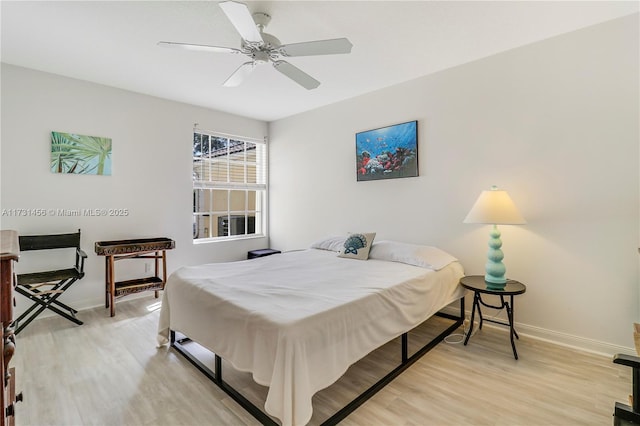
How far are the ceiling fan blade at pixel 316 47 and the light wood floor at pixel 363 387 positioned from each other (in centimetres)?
224

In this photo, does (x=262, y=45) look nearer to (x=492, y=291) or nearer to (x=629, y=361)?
(x=629, y=361)

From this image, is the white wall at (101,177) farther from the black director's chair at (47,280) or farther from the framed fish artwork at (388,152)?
the framed fish artwork at (388,152)

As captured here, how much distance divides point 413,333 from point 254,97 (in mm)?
3343

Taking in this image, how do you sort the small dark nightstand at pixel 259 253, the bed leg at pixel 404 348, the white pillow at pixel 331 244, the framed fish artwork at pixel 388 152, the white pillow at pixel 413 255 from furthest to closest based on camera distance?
1. the small dark nightstand at pixel 259 253
2. the white pillow at pixel 331 244
3. the framed fish artwork at pixel 388 152
4. the white pillow at pixel 413 255
5. the bed leg at pixel 404 348

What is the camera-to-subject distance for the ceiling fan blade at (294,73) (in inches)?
92.0

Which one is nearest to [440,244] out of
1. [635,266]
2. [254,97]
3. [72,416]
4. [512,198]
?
[512,198]

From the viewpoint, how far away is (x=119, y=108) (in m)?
3.75

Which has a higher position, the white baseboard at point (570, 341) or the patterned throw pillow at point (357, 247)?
the patterned throw pillow at point (357, 247)

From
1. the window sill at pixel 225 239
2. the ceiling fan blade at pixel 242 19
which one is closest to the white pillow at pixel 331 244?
the window sill at pixel 225 239

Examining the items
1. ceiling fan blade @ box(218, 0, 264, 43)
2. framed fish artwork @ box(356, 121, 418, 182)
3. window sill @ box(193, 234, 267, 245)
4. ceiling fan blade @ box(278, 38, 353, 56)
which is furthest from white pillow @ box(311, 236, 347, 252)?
ceiling fan blade @ box(218, 0, 264, 43)

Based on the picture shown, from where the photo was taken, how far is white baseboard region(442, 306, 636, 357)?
7.96ft

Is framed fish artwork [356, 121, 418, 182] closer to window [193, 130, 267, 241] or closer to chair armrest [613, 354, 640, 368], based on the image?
window [193, 130, 267, 241]

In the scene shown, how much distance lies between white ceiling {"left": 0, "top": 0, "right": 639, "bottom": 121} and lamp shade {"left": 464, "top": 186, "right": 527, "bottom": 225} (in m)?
1.34

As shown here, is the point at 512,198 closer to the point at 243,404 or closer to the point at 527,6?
the point at 527,6
